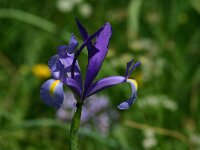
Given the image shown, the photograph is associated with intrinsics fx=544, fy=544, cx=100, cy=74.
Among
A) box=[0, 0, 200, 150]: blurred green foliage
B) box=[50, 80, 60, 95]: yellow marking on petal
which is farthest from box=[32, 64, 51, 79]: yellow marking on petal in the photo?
box=[50, 80, 60, 95]: yellow marking on petal

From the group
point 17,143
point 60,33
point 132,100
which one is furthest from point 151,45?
point 132,100

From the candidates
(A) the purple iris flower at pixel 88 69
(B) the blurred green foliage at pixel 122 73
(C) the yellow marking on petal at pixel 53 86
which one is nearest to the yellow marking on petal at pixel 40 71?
(B) the blurred green foliage at pixel 122 73

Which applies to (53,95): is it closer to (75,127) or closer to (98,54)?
(75,127)

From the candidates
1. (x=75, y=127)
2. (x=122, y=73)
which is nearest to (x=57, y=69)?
(x=75, y=127)

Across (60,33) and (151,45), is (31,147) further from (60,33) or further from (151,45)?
(151,45)

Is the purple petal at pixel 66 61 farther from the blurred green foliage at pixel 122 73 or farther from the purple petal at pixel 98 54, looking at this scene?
the blurred green foliage at pixel 122 73
